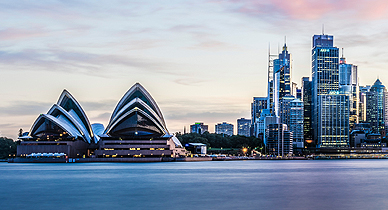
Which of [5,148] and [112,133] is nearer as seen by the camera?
[112,133]

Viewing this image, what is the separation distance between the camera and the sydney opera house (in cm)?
13738

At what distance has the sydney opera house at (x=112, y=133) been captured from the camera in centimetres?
13738

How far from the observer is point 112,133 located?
5566 inches

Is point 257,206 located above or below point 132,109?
below

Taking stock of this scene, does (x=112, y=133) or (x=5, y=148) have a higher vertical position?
(x=112, y=133)

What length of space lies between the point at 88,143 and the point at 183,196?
106 meters

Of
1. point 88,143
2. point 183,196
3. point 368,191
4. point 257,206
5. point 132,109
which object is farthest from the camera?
point 88,143

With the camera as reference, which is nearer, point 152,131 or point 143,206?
point 143,206

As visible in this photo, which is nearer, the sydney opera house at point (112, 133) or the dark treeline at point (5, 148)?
the sydney opera house at point (112, 133)

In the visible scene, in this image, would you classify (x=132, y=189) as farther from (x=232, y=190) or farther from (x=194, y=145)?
(x=194, y=145)

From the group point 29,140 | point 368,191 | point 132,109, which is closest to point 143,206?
point 368,191

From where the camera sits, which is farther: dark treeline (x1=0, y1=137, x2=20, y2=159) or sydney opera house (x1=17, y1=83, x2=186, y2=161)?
dark treeline (x1=0, y1=137, x2=20, y2=159)

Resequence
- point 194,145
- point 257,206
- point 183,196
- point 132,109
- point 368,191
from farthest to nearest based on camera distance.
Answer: point 194,145 → point 132,109 → point 368,191 → point 183,196 → point 257,206

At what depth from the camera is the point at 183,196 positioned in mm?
46875
